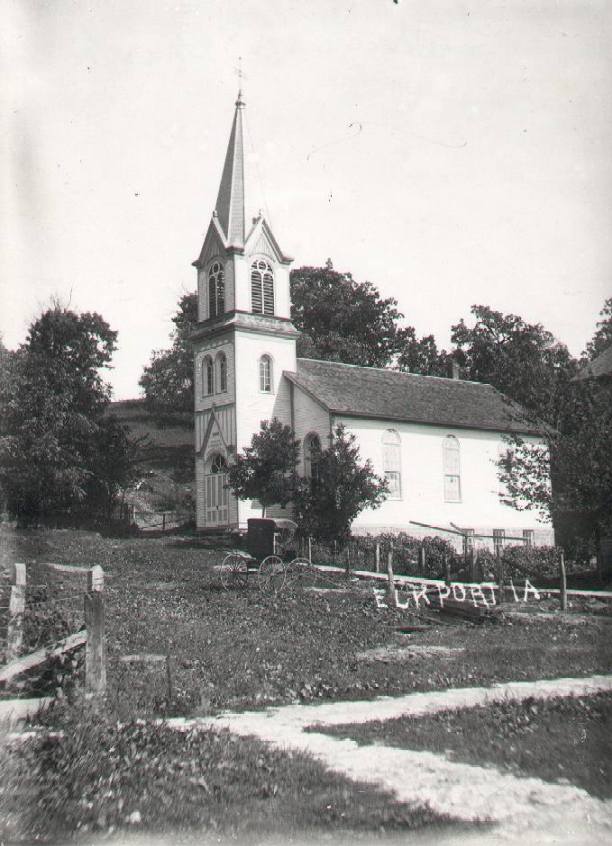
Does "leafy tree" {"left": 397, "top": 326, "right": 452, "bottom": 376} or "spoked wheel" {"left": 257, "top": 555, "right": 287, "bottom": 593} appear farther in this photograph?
"leafy tree" {"left": 397, "top": 326, "right": 452, "bottom": 376}

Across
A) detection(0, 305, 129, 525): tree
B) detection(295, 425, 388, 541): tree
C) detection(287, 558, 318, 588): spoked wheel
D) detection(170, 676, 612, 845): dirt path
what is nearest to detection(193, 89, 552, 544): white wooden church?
detection(0, 305, 129, 525): tree

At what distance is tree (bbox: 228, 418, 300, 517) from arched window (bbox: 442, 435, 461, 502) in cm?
1107

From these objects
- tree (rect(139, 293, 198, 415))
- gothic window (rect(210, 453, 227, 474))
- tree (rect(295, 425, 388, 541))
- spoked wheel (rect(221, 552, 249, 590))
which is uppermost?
tree (rect(139, 293, 198, 415))

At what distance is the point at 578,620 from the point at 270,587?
7.70 m

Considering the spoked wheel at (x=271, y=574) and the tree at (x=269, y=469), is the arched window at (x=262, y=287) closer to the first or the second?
the tree at (x=269, y=469)

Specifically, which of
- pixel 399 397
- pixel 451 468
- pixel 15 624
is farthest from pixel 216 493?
pixel 15 624

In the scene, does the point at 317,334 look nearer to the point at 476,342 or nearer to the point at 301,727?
the point at 476,342

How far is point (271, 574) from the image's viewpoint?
24031 millimetres

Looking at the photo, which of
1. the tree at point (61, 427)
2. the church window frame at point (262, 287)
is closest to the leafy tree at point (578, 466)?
the church window frame at point (262, 287)

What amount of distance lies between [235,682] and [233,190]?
36.5 meters

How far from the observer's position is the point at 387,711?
9.36 metres

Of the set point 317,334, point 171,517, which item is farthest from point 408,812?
point 317,334

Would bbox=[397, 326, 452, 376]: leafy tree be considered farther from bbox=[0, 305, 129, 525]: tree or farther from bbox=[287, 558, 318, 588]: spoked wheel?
bbox=[287, 558, 318, 588]: spoked wheel

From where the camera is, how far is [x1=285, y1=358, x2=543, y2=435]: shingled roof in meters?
41.5
